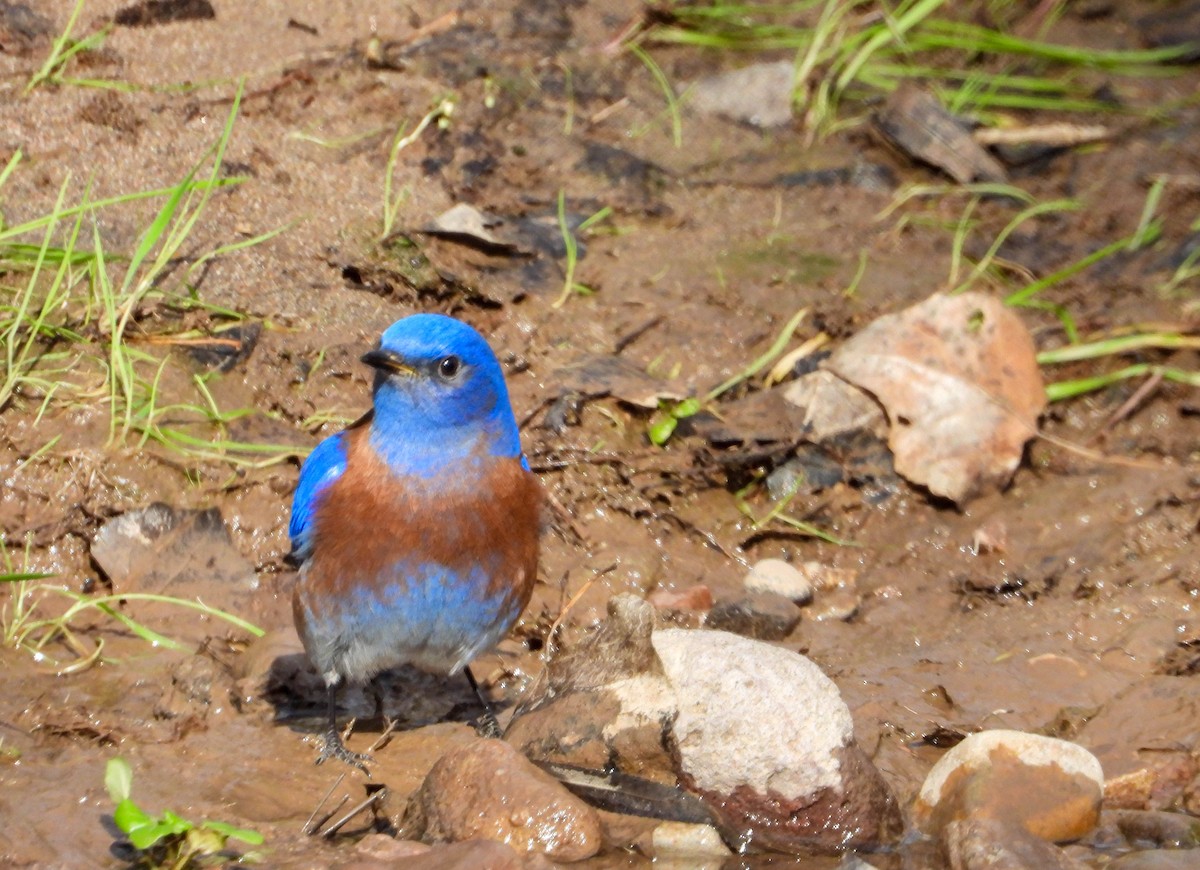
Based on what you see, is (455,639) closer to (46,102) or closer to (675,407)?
(675,407)

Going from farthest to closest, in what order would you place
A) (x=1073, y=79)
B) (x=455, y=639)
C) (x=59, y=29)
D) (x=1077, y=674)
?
(x=1073, y=79) → (x=59, y=29) → (x=1077, y=674) → (x=455, y=639)

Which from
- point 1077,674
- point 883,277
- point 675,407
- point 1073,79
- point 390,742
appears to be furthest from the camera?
point 1073,79

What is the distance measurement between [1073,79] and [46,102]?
5.69 metres

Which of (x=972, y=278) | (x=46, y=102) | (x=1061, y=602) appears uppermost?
(x=46, y=102)

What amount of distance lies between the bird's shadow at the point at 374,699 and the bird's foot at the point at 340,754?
0.16 m

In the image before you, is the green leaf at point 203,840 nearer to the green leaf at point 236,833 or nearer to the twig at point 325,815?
the green leaf at point 236,833

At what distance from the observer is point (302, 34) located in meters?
7.71

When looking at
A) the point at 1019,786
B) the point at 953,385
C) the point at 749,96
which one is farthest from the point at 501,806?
the point at 749,96

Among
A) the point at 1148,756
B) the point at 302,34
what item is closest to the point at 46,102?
the point at 302,34

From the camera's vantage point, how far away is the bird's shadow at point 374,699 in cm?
537

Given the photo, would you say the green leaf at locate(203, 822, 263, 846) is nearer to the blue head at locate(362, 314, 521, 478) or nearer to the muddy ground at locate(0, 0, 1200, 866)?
the muddy ground at locate(0, 0, 1200, 866)

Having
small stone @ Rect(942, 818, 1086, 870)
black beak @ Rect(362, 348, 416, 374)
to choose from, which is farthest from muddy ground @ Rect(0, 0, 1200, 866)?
black beak @ Rect(362, 348, 416, 374)

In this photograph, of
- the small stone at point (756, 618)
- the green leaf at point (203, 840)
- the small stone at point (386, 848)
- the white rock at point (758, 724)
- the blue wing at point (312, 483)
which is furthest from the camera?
the small stone at point (756, 618)

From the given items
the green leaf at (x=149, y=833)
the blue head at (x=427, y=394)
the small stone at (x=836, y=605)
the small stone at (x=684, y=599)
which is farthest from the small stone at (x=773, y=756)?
the green leaf at (x=149, y=833)
